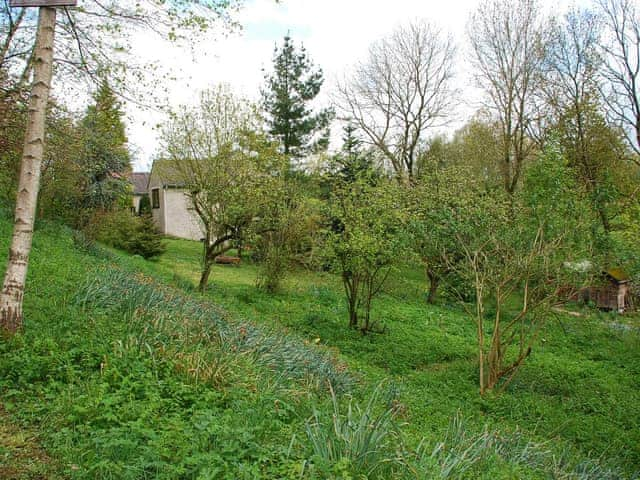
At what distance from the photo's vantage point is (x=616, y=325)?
14.4 m

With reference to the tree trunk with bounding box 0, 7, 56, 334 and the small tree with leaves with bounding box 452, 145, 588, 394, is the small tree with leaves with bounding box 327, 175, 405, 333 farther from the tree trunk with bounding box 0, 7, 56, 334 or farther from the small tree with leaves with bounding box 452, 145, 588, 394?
the tree trunk with bounding box 0, 7, 56, 334

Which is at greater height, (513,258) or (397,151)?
(397,151)

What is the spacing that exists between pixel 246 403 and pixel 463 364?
7.15 metres

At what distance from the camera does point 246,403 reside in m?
4.00

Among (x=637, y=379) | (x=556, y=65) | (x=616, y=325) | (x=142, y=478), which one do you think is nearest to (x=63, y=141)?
(x=142, y=478)

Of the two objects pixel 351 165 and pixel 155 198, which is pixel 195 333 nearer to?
pixel 351 165

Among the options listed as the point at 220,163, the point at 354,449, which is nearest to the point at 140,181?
the point at 220,163

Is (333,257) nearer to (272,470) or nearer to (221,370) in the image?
(221,370)

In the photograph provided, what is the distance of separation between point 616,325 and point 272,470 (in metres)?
14.3

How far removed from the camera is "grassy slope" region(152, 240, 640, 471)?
23.5 feet

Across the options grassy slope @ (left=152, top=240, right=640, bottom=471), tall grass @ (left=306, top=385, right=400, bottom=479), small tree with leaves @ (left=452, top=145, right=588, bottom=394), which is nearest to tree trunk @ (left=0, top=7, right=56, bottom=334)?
tall grass @ (left=306, top=385, right=400, bottom=479)

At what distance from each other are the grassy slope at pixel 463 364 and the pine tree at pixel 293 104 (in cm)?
1173

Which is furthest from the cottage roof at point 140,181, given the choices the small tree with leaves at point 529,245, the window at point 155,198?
the small tree with leaves at point 529,245

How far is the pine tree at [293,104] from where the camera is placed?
90.1ft
